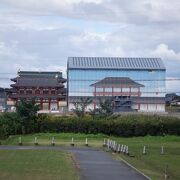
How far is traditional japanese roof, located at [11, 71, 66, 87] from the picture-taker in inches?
5010

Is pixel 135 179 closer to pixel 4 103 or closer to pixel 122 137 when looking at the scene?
pixel 122 137

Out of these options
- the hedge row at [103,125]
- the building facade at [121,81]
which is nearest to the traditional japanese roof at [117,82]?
the building facade at [121,81]

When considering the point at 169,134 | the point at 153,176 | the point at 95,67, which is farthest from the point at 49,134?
the point at 95,67

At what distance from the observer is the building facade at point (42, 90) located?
4980 inches

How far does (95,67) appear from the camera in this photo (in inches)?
5404

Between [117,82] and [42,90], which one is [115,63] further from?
[42,90]

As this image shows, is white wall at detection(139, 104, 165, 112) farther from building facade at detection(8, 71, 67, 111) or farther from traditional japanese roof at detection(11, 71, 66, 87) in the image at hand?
traditional japanese roof at detection(11, 71, 66, 87)

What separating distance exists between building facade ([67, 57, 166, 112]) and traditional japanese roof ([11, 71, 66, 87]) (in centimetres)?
488

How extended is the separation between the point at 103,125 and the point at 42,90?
56714mm

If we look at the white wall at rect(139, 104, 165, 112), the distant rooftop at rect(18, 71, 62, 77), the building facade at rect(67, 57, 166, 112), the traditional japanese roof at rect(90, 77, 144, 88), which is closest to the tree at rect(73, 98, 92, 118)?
the building facade at rect(67, 57, 166, 112)

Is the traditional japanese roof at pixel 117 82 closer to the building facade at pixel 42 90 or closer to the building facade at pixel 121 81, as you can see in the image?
the building facade at pixel 121 81

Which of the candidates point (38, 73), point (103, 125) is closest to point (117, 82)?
point (38, 73)

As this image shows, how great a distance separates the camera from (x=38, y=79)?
131 m

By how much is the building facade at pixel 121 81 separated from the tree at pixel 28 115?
5875 centimetres
